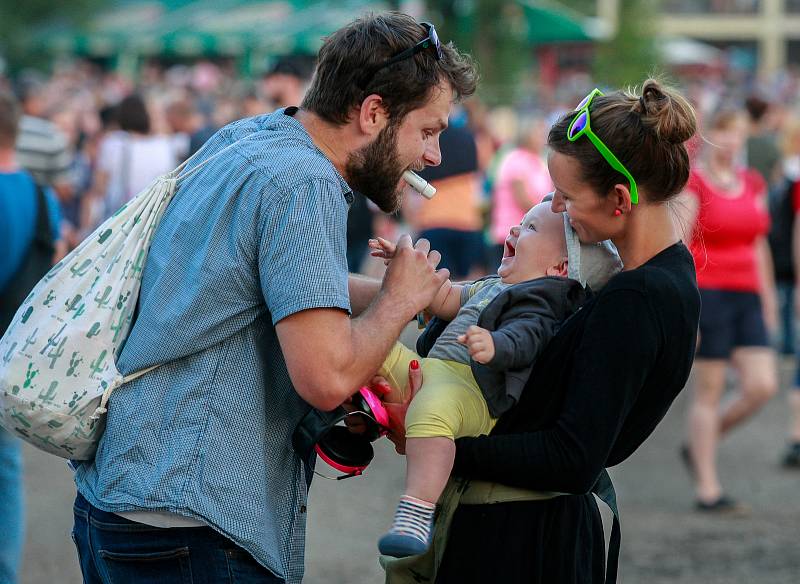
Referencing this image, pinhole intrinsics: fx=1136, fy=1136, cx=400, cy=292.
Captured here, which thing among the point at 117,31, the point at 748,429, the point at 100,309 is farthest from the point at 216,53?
the point at 100,309

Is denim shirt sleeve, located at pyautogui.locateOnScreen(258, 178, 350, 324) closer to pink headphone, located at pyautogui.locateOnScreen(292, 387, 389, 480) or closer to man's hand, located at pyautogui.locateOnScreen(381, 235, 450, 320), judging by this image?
man's hand, located at pyautogui.locateOnScreen(381, 235, 450, 320)

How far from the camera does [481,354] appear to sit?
2430 millimetres

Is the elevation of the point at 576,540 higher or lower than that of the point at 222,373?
lower

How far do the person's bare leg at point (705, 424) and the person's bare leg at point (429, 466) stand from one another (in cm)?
400

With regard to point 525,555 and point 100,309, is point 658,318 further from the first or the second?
point 100,309

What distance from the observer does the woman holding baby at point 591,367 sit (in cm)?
244

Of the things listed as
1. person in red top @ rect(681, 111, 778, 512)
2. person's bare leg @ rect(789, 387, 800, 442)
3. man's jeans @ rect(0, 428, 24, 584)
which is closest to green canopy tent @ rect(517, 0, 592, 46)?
person's bare leg @ rect(789, 387, 800, 442)

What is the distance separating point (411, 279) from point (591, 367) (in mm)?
444

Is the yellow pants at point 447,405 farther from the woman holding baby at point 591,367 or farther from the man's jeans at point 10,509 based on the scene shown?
the man's jeans at point 10,509

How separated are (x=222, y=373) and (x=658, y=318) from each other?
0.95m

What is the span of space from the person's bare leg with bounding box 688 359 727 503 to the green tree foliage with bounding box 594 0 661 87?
2045 cm

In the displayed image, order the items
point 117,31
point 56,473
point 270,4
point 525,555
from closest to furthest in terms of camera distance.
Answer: point 525,555, point 56,473, point 270,4, point 117,31

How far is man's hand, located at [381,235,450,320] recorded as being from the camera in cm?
252

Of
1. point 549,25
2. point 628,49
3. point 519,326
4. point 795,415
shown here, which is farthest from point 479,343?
point 628,49
